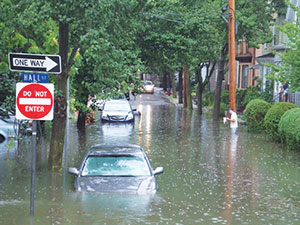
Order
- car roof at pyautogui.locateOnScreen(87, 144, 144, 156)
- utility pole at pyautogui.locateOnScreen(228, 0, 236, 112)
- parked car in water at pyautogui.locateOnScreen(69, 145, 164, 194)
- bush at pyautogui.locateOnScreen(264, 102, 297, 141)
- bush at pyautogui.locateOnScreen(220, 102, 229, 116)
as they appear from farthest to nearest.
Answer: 1. bush at pyautogui.locateOnScreen(220, 102, 229, 116)
2. utility pole at pyautogui.locateOnScreen(228, 0, 236, 112)
3. bush at pyautogui.locateOnScreen(264, 102, 297, 141)
4. car roof at pyautogui.locateOnScreen(87, 144, 144, 156)
5. parked car in water at pyautogui.locateOnScreen(69, 145, 164, 194)

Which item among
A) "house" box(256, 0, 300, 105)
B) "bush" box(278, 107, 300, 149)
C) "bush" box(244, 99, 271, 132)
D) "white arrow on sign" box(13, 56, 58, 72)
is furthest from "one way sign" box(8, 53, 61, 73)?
"house" box(256, 0, 300, 105)

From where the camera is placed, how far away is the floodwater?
421 inches

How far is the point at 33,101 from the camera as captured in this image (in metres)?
9.57

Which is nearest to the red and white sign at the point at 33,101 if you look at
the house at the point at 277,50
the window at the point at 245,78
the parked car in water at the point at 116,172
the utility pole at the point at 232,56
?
the parked car in water at the point at 116,172

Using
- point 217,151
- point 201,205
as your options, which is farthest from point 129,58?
point 201,205

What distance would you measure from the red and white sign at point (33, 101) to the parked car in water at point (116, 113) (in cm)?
2706

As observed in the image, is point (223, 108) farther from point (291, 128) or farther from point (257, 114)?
point (291, 128)

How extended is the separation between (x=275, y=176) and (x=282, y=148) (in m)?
7.51

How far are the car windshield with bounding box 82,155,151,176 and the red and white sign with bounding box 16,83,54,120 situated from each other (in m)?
3.43

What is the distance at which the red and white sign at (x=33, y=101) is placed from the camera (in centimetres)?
952

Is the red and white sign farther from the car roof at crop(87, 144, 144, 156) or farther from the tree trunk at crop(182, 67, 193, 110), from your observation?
the tree trunk at crop(182, 67, 193, 110)

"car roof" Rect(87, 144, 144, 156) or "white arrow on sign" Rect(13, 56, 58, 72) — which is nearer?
→ "white arrow on sign" Rect(13, 56, 58, 72)

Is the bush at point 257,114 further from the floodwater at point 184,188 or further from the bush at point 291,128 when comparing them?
the bush at point 291,128

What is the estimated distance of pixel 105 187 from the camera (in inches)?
475
